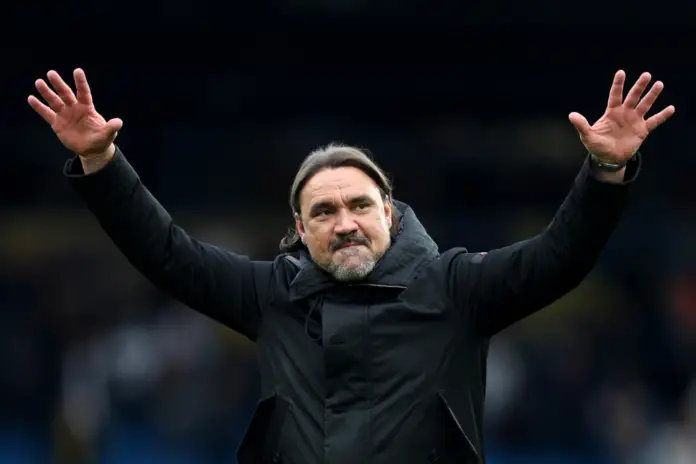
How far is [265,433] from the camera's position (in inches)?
139

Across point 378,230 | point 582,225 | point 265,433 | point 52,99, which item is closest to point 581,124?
point 582,225

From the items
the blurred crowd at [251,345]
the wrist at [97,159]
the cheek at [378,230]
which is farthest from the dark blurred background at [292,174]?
the cheek at [378,230]

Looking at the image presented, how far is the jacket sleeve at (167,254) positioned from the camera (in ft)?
11.7

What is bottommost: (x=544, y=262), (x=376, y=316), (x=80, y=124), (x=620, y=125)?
(x=376, y=316)

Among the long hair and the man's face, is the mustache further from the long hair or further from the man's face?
the long hair

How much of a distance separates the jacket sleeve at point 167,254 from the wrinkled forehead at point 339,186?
0.26m

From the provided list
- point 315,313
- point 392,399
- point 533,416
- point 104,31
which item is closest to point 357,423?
point 392,399

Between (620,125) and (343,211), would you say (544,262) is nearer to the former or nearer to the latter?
(620,125)

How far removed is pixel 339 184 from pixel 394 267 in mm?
277

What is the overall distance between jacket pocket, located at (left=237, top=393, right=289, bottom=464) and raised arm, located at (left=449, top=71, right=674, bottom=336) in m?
0.58

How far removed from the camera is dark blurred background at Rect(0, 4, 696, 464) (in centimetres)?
1016

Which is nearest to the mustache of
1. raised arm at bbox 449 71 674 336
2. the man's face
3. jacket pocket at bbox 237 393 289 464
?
the man's face

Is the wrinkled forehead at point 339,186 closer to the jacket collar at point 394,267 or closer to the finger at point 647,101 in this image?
the jacket collar at point 394,267

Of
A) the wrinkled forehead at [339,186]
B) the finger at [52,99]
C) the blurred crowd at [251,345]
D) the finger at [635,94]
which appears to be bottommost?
the blurred crowd at [251,345]
